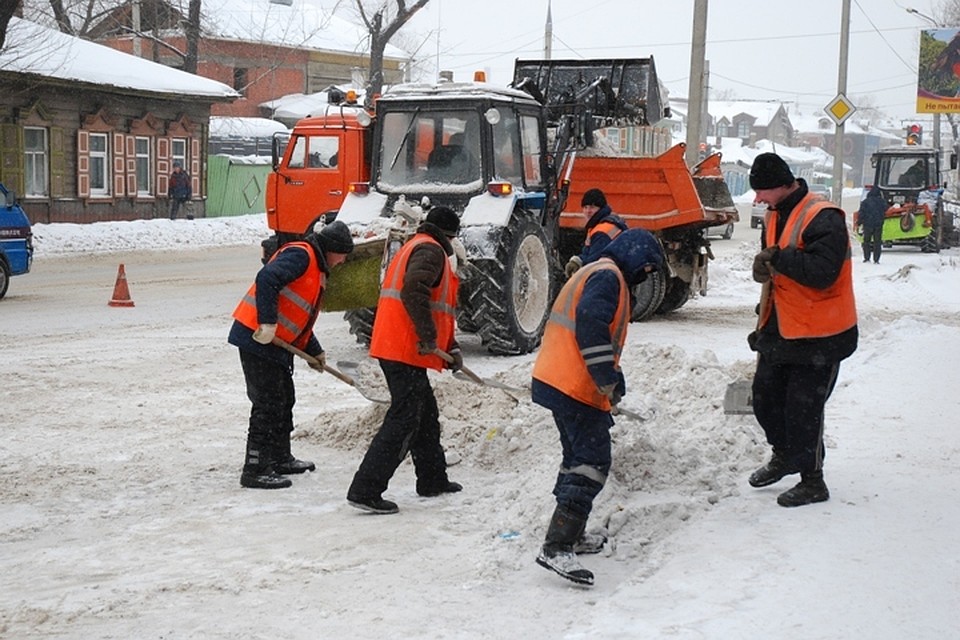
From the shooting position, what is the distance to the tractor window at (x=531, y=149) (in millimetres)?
12438

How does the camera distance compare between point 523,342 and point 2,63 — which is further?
point 2,63

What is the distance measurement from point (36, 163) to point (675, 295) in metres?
17.8

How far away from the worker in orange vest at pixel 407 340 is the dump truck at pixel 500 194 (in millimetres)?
3684

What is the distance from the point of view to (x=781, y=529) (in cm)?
547

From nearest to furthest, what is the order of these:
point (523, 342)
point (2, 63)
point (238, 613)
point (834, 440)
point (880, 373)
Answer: point (238, 613) < point (834, 440) < point (880, 373) < point (523, 342) < point (2, 63)

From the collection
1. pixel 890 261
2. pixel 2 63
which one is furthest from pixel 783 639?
pixel 2 63

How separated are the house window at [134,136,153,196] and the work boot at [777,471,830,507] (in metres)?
27.2

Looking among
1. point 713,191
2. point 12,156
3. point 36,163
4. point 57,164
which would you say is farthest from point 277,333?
point 57,164

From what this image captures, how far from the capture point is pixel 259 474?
22.7ft

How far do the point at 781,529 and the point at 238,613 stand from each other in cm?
243

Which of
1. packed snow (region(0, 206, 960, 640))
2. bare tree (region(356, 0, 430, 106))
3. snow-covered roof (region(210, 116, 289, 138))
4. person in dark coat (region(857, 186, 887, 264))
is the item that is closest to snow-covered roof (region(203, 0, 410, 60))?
snow-covered roof (region(210, 116, 289, 138))

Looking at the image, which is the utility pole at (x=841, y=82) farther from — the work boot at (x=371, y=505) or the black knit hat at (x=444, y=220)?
the work boot at (x=371, y=505)

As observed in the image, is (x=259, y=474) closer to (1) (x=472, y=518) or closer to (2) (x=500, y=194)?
(1) (x=472, y=518)

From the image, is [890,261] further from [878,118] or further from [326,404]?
[878,118]
